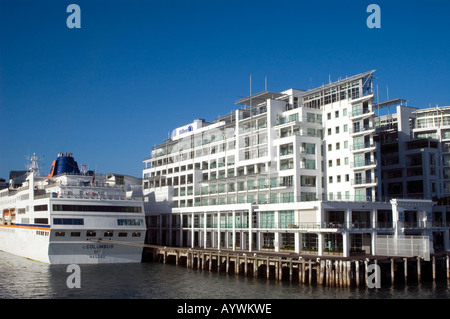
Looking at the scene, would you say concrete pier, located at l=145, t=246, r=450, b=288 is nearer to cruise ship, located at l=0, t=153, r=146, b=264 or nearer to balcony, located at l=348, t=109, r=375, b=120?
cruise ship, located at l=0, t=153, r=146, b=264

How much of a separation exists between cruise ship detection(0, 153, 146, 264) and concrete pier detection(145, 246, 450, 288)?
12.6 m

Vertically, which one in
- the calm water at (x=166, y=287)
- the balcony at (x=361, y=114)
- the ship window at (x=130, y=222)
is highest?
the balcony at (x=361, y=114)

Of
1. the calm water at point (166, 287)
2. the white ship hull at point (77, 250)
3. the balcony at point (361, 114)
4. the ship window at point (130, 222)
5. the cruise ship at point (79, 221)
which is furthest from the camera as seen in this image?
the ship window at point (130, 222)

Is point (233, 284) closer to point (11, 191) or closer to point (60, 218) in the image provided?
point (60, 218)

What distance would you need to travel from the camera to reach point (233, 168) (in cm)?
8606

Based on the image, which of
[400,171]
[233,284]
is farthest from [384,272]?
[400,171]

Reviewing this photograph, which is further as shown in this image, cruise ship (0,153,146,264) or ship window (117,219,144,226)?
ship window (117,219,144,226)

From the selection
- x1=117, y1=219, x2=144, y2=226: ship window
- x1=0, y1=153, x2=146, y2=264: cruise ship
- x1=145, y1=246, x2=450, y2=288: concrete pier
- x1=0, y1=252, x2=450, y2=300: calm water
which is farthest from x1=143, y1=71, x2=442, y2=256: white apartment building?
x1=0, y1=153, x2=146, y2=264: cruise ship

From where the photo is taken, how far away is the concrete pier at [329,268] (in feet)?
165

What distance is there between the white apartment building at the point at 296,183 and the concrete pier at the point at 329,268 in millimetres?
5470

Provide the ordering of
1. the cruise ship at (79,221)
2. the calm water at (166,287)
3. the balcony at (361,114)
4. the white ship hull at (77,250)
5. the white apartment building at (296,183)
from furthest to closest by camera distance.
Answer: the balcony at (361,114), the cruise ship at (79,221), the white ship hull at (77,250), the white apartment building at (296,183), the calm water at (166,287)

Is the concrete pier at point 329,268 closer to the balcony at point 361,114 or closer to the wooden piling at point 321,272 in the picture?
the wooden piling at point 321,272

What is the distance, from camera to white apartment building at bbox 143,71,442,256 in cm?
6309

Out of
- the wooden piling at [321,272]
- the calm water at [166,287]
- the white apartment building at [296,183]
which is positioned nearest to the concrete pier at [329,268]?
the wooden piling at [321,272]
